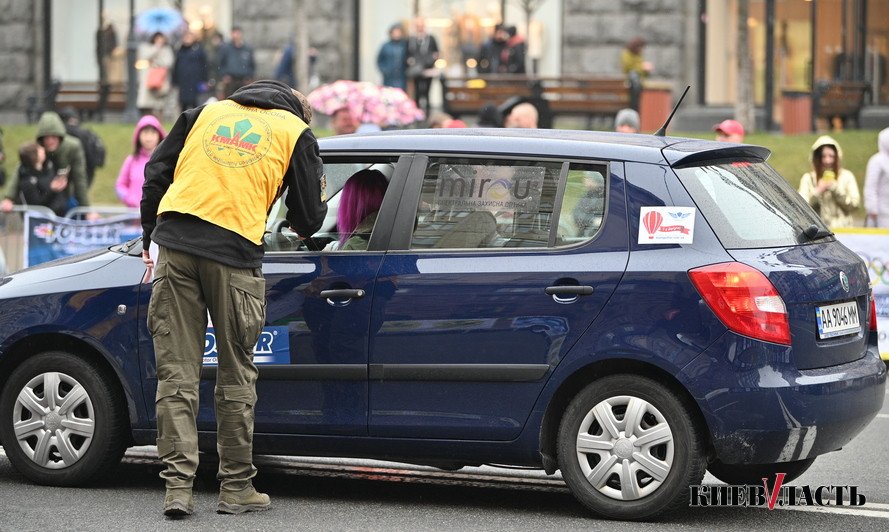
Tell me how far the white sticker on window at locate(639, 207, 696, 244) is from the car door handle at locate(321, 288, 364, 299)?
3.79 feet

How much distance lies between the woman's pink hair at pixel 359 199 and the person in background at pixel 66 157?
8.10 metres

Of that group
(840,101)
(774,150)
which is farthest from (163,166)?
(840,101)

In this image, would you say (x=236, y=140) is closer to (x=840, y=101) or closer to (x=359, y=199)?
(x=359, y=199)

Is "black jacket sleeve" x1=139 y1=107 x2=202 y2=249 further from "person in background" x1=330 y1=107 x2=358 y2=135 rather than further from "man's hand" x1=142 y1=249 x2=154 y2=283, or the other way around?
"person in background" x1=330 y1=107 x2=358 y2=135

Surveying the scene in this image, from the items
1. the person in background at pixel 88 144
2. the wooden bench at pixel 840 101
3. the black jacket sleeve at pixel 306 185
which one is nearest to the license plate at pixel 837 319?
the black jacket sleeve at pixel 306 185

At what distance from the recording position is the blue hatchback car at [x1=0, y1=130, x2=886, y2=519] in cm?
604

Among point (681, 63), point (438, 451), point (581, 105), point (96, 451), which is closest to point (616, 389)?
point (438, 451)

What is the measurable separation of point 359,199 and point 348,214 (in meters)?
0.08

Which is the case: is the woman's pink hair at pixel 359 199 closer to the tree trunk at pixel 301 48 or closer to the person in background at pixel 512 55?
the tree trunk at pixel 301 48

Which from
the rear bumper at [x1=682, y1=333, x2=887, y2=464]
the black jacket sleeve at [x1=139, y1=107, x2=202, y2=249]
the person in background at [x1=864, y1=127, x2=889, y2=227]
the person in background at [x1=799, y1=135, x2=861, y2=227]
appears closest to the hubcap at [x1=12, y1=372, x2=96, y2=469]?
the black jacket sleeve at [x1=139, y1=107, x2=202, y2=249]

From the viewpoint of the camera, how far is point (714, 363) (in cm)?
600

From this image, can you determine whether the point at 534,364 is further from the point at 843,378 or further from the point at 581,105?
the point at 581,105

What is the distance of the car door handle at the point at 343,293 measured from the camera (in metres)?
6.41

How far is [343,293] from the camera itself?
642 centimetres
